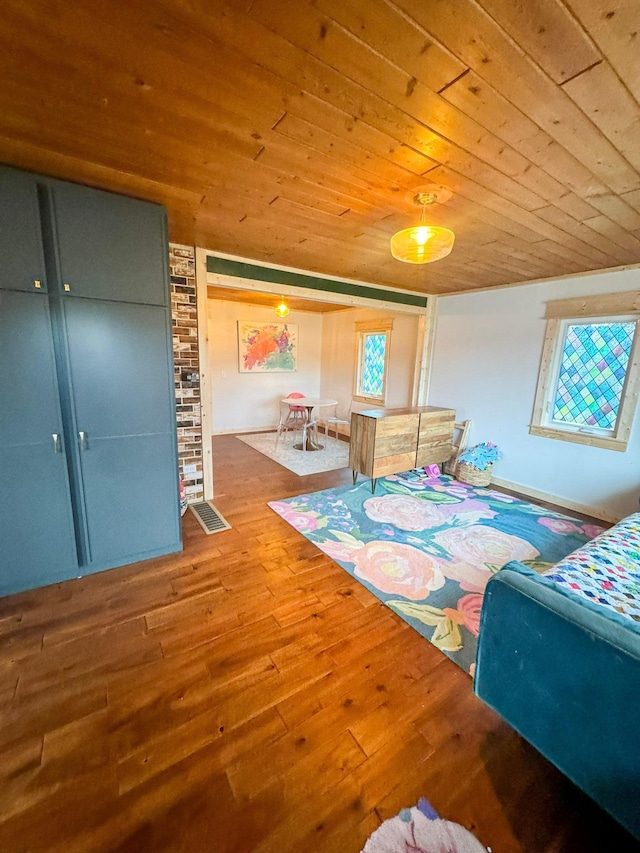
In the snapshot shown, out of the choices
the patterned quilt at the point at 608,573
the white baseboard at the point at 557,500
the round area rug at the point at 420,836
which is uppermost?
the patterned quilt at the point at 608,573

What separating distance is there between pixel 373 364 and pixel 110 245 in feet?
15.2

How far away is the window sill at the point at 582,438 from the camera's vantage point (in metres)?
3.20

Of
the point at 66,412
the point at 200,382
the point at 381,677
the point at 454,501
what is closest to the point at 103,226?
the point at 66,412

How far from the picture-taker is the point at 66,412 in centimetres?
200

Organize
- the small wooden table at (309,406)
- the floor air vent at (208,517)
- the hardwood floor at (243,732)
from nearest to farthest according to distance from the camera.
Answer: the hardwood floor at (243,732) < the floor air vent at (208,517) < the small wooden table at (309,406)

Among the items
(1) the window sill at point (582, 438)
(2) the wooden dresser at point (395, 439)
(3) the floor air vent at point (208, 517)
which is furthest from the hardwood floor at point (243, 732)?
(1) the window sill at point (582, 438)

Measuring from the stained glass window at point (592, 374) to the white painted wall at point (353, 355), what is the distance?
2061 millimetres

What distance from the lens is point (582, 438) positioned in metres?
3.42

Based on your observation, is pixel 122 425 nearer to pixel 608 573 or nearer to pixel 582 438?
pixel 608 573

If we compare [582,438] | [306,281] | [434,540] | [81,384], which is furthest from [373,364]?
[81,384]

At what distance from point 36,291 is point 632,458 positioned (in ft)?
15.7

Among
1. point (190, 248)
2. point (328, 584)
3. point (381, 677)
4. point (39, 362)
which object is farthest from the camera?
point (190, 248)

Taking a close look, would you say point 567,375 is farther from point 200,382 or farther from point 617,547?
point 200,382

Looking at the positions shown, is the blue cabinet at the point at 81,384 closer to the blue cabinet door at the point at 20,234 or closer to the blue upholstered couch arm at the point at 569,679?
the blue cabinet door at the point at 20,234
